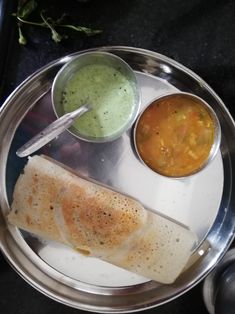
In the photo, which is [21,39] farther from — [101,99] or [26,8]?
[101,99]

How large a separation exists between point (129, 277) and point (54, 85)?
0.54 m

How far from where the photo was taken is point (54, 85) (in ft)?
4.28

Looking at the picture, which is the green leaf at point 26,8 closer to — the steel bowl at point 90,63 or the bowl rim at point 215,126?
the steel bowl at point 90,63

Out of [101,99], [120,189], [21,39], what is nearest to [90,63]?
[101,99]

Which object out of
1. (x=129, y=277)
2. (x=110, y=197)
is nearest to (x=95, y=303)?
(x=129, y=277)

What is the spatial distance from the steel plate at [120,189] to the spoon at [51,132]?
0.19 feet

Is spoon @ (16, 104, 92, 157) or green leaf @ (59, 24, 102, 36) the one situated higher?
green leaf @ (59, 24, 102, 36)

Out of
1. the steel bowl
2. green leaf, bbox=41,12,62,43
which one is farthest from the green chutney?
green leaf, bbox=41,12,62,43

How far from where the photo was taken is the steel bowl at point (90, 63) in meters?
1.31

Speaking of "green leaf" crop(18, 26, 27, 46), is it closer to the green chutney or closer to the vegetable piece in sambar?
the green chutney

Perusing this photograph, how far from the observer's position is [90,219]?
133 centimetres

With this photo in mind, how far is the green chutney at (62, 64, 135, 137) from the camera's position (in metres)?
1.31

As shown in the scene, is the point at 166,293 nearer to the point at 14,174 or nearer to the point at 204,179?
the point at 204,179

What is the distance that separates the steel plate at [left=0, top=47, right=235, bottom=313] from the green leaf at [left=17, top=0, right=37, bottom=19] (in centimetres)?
14
